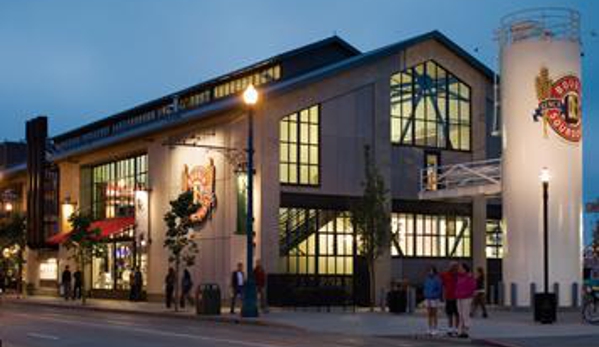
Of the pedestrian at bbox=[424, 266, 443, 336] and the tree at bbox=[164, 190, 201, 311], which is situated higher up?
the tree at bbox=[164, 190, 201, 311]

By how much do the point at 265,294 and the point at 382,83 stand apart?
10.7 metres

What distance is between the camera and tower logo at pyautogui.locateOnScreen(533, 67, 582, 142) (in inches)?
1407

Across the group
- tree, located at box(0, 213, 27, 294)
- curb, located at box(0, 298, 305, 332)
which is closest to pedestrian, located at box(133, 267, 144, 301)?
curb, located at box(0, 298, 305, 332)

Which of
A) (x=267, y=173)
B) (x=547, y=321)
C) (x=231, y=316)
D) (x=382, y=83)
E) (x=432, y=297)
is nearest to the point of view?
(x=432, y=297)

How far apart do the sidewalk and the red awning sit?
956 cm

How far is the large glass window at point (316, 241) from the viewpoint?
4059 cm

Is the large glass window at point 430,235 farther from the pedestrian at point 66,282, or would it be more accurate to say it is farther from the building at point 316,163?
the pedestrian at point 66,282

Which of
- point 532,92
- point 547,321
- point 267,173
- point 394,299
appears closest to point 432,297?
point 547,321

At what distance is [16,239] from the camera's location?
59.3 meters

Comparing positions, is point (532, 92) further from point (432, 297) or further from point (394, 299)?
point (432, 297)

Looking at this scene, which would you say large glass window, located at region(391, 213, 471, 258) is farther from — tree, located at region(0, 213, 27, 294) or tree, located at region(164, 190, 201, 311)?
tree, located at region(0, 213, 27, 294)

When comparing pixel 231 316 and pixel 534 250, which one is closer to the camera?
pixel 231 316

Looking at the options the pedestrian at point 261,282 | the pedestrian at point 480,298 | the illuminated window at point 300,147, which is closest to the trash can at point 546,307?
the pedestrian at point 480,298

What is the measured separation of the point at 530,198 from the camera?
1416 inches
